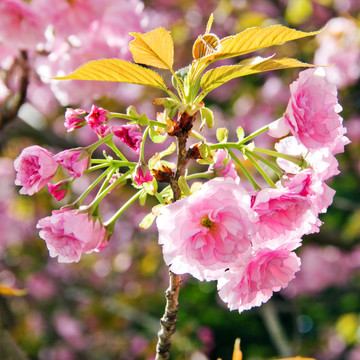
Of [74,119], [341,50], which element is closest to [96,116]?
[74,119]

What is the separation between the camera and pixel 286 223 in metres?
0.66

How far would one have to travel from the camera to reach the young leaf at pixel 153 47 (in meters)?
0.66

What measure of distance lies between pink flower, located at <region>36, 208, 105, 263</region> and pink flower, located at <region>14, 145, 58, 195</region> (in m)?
0.05

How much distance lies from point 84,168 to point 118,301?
9.46ft

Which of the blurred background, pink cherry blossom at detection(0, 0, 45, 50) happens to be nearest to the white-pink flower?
pink cherry blossom at detection(0, 0, 45, 50)

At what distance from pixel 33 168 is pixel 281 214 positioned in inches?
14.6

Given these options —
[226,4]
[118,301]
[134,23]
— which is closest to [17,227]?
[118,301]

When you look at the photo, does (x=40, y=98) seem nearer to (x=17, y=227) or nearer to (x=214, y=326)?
(x=17, y=227)

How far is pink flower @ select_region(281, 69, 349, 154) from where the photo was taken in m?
0.68

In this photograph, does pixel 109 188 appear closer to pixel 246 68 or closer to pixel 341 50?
pixel 246 68

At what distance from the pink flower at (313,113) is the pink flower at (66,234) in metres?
0.35

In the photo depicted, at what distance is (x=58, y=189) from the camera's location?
0.74m

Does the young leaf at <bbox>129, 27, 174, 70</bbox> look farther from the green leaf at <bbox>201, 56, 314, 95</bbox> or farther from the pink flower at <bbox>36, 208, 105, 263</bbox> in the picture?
the pink flower at <bbox>36, 208, 105, 263</bbox>

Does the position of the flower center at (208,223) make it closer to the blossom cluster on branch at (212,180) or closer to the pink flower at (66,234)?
the blossom cluster on branch at (212,180)
